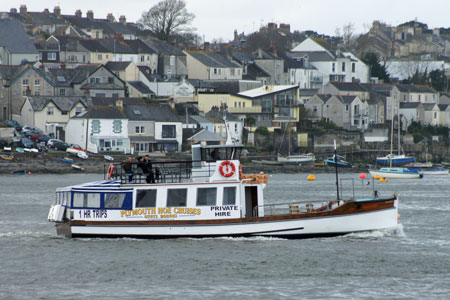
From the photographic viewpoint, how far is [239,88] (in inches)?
4321

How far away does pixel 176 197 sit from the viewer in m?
34.7

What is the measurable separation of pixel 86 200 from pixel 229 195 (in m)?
5.64

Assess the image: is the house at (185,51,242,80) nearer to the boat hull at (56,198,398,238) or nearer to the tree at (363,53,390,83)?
the tree at (363,53,390,83)

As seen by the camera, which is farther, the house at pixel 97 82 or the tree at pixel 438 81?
the tree at pixel 438 81

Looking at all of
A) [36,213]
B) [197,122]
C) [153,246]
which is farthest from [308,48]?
[153,246]

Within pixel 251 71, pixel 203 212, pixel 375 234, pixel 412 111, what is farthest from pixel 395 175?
pixel 203 212

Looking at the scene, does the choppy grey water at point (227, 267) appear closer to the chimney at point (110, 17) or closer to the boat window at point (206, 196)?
the boat window at point (206, 196)

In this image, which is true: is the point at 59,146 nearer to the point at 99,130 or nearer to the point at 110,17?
the point at 99,130

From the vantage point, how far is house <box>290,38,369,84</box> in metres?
134

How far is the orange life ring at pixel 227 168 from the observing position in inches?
1379

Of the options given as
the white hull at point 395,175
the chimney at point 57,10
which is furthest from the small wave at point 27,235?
the chimney at point 57,10

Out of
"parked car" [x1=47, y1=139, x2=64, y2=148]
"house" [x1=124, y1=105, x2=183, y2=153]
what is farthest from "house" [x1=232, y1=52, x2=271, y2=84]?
"parked car" [x1=47, y1=139, x2=64, y2=148]

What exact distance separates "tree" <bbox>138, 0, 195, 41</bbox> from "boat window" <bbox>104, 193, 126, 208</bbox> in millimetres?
103602

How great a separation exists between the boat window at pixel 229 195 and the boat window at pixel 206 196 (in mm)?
390
